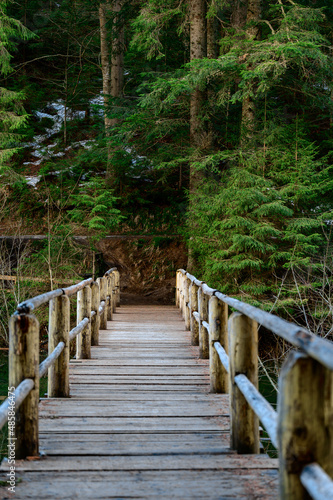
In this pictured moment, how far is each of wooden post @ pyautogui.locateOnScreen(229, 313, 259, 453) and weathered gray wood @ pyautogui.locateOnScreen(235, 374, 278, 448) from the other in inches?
3.6

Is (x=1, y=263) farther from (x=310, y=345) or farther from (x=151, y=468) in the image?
(x=310, y=345)

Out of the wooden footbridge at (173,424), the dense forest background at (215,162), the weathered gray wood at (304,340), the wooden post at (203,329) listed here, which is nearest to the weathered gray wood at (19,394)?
the wooden footbridge at (173,424)

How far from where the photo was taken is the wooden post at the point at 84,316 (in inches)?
249

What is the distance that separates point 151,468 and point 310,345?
1.78 meters

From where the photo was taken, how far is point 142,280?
18359 millimetres

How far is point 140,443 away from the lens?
341 centimetres

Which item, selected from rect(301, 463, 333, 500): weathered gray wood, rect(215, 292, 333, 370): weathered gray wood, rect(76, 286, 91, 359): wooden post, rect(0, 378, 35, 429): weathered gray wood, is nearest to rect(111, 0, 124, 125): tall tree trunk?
rect(76, 286, 91, 359): wooden post

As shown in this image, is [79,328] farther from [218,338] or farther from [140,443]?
[140,443]

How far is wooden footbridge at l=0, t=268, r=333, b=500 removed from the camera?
70.1 inches

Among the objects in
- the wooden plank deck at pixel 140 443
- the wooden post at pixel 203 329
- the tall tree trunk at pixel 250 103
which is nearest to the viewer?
the wooden plank deck at pixel 140 443

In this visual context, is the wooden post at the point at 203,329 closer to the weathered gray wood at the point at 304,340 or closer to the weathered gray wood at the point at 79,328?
the weathered gray wood at the point at 79,328

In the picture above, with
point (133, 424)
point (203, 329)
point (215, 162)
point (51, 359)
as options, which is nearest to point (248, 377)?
point (133, 424)

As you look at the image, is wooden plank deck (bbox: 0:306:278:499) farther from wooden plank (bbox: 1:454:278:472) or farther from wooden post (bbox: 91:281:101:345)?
wooden post (bbox: 91:281:101:345)

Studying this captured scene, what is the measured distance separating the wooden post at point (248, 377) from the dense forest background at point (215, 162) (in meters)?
7.14
